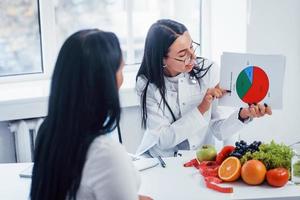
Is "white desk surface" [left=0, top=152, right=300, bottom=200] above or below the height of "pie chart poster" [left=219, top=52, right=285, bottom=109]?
below

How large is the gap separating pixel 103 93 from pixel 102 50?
0.10 m

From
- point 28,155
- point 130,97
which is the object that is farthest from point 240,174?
point 28,155

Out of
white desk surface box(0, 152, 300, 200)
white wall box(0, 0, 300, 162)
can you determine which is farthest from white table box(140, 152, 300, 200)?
white wall box(0, 0, 300, 162)

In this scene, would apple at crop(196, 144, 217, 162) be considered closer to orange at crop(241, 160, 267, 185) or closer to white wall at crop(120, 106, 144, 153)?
orange at crop(241, 160, 267, 185)

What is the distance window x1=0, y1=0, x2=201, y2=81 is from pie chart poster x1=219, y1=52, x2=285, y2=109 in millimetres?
1205

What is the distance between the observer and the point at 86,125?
42.4 inches

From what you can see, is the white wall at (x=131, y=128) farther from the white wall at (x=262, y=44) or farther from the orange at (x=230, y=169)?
the orange at (x=230, y=169)

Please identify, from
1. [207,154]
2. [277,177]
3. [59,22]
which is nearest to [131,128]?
[59,22]

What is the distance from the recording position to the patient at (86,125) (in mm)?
1062

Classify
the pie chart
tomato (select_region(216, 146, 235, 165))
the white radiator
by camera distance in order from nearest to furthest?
tomato (select_region(216, 146, 235, 165)) < the pie chart < the white radiator

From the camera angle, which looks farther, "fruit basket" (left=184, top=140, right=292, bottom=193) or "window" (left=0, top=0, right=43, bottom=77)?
"window" (left=0, top=0, right=43, bottom=77)

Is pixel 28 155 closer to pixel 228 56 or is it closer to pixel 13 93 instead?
pixel 13 93

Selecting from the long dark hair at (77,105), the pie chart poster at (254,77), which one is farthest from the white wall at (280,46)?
the long dark hair at (77,105)

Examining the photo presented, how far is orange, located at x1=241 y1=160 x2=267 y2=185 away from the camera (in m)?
1.47
